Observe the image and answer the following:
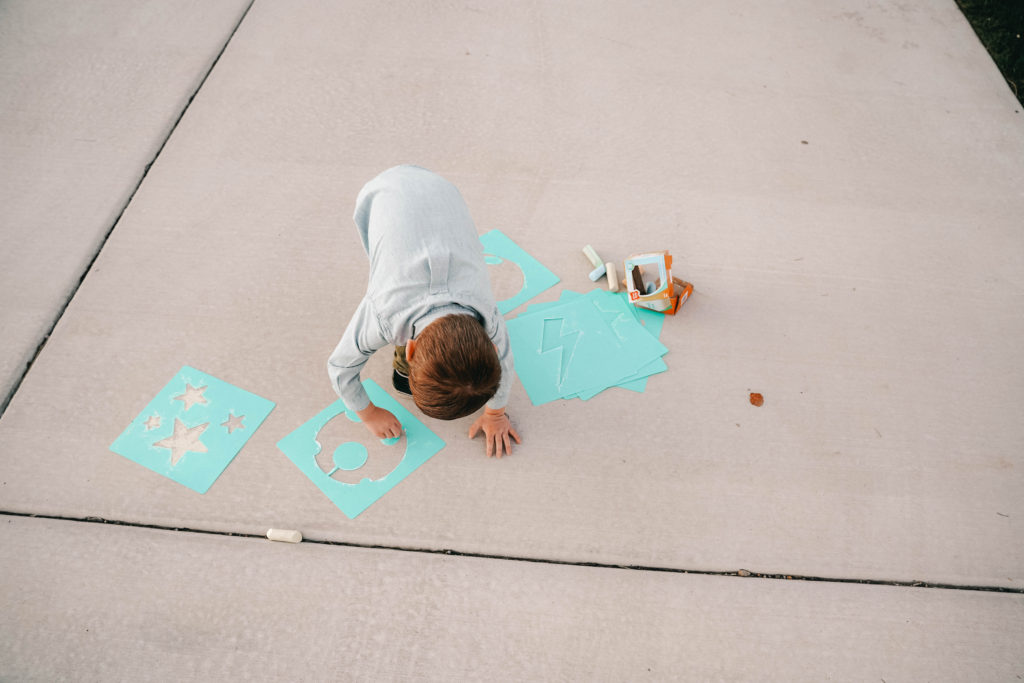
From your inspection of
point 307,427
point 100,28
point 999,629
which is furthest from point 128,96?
point 999,629

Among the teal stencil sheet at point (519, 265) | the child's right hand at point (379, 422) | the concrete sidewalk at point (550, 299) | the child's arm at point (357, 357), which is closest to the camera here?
the child's arm at point (357, 357)

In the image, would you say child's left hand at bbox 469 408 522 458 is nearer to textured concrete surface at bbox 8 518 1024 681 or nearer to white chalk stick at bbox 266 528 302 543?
textured concrete surface at bbox 8 518 1024 681

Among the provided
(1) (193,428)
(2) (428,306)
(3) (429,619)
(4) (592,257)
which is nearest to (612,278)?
(4) (592,257)

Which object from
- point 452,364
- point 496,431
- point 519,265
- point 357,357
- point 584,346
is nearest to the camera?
point 452,364

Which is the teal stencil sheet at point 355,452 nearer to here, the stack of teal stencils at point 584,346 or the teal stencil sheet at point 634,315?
the stack of teal stencils at point 584,346

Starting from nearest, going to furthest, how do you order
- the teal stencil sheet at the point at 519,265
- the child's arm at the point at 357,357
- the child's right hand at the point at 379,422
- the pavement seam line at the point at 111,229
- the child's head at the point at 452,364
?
the child's head at the point at 452,364, the child's arm at the point at 357,357, the child's right hand at the point at 379,422, the pavement seam line at the point at 111,229, the teal stencil sheet at the point at 519,265

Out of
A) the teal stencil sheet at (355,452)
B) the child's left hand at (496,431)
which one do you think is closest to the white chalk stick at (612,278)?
the child's left hand at (496,431)

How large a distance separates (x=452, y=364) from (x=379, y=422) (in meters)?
→ 0.48

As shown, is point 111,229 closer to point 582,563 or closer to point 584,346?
point 584,346

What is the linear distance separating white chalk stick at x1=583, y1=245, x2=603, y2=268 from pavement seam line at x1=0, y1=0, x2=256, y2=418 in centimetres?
143

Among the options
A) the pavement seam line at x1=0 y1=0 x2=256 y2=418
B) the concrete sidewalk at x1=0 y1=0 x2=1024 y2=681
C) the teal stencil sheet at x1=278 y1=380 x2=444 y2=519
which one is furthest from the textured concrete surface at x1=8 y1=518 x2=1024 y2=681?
the pavement seam line at x1=0 y1=0 x2=256 y2=418

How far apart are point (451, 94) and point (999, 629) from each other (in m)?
2.20

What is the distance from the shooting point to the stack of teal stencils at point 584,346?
1569 mm

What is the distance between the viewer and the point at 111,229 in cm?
179
